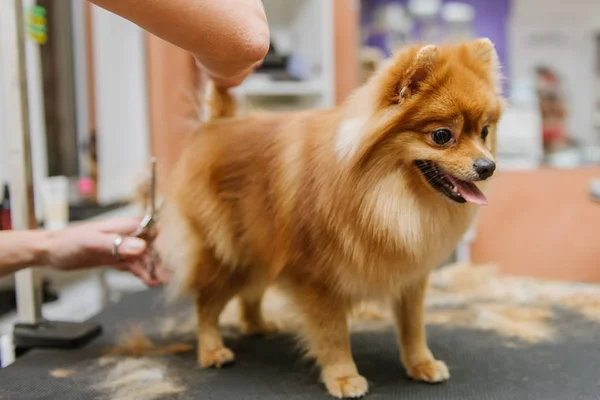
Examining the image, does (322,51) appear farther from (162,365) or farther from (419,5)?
(162,365)

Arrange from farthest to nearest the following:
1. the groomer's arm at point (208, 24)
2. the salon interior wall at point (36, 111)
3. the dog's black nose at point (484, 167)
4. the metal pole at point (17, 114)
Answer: the salon interior wall at point (36, 111) → the metal pole at point (17, 114) → the dog's black nose at point (484, 167) → the groomer's arm at point (208, 24)

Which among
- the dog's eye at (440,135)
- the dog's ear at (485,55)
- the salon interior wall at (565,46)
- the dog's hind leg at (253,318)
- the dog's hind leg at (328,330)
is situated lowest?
the dog's hind leg at (253,318)

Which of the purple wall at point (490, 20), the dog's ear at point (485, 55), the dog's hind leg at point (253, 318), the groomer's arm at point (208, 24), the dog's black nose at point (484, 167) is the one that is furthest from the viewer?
the purple wall at point (490, 20)

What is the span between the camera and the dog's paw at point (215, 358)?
4.08 feet

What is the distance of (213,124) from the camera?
1.32 m

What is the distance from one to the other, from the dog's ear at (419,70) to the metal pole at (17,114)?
3.03ft

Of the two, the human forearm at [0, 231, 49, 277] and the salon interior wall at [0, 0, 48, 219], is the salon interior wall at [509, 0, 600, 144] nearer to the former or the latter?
the salon interior wall at [0, 0, 48, 219]

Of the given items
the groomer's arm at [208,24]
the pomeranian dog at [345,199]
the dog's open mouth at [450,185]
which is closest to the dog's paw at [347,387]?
the pomeranian dog at [345,199]

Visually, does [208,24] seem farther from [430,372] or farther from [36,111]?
[36,111]

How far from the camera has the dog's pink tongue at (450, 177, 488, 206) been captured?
0.96 metres

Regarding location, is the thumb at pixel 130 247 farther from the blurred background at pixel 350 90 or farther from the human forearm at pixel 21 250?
the blurred background at pixel 350 90

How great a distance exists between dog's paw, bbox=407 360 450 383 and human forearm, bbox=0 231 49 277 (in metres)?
0.86

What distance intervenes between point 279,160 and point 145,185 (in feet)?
1.80

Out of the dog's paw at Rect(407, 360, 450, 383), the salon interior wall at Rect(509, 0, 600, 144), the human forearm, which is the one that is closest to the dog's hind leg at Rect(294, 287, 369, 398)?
the dog's paw at Rect(407, 360, 450, 383)
